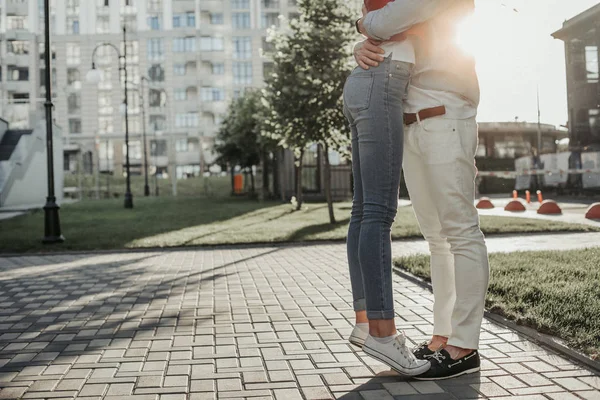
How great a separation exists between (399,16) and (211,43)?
5908 cm

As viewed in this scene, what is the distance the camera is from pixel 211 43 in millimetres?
59469

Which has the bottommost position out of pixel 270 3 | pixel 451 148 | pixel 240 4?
pixel 451 148

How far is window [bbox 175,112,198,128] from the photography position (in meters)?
58.8

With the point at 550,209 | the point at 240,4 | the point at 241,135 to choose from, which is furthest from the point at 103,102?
the point at 550,209

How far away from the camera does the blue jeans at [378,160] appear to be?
2.84 m

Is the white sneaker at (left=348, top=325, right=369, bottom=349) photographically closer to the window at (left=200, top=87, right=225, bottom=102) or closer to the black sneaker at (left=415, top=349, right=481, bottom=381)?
the black sneaker at (left=415, top=349, right=481, bottom=381)

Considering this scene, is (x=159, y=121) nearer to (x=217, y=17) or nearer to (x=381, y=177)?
(x=217, y=17)

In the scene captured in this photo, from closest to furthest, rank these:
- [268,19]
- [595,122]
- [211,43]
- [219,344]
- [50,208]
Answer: [219,344], [50,208], [595,122], [211,43], [268,19]

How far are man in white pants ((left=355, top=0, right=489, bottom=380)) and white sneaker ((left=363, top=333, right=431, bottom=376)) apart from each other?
0.07 meters

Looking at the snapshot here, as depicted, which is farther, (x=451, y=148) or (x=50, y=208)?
(x=50, y=208)

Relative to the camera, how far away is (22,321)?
4508 millimetres

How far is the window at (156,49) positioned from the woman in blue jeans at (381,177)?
5866cm

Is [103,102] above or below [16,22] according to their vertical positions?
below

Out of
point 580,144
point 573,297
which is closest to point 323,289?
point 573,297
